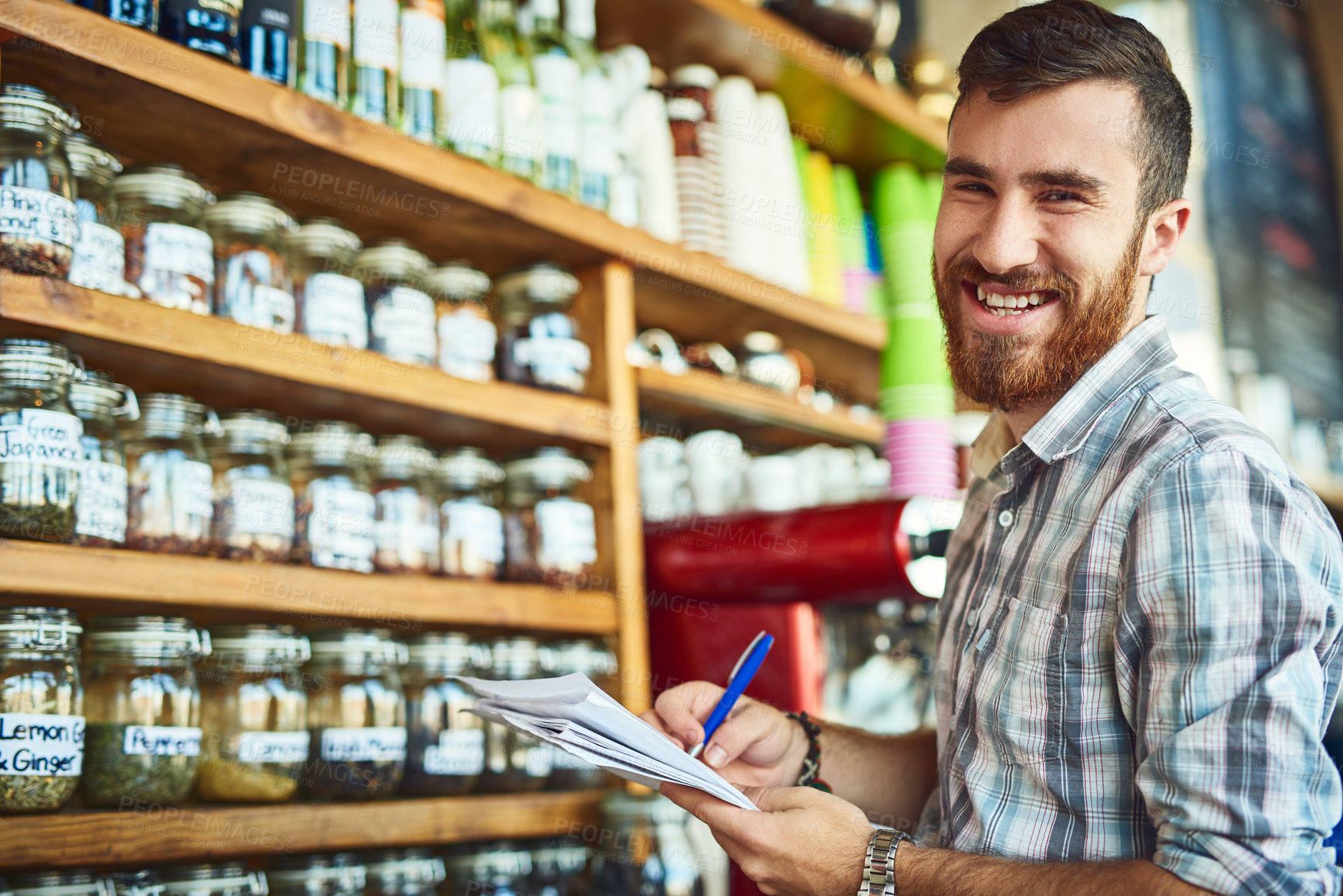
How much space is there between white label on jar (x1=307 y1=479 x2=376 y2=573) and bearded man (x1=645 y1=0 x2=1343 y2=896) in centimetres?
46

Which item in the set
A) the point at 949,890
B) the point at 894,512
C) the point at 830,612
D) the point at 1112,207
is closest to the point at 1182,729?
the point at 949,890

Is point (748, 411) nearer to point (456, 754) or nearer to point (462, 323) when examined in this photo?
point (462, 323)

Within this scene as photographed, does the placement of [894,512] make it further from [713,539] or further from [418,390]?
[418,390]

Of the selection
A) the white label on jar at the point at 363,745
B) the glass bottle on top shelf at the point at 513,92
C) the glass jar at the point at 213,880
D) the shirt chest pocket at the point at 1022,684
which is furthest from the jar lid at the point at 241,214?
the shirt chest pocket at the point at 1022,684

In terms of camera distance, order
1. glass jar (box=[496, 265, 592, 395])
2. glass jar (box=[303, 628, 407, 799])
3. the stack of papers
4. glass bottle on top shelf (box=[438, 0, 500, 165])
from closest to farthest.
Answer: the stack of papers
glass jar (box=[303, 628, 407, 799])
glass bottle on top shelf (box=[438, 0, 500, 165])
glass jar (box=[496, 265, 592, 395])

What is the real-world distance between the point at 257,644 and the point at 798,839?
0.66 metres

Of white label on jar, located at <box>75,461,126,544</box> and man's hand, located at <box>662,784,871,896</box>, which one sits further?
white label on jar, located at <box>75,461,126,544</box>

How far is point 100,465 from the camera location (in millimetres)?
1129

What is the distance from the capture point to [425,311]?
1.48 m

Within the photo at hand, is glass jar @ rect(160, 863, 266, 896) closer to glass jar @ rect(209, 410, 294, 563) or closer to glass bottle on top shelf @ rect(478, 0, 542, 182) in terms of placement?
glass jar @ rect(209, 410, 294, 563)

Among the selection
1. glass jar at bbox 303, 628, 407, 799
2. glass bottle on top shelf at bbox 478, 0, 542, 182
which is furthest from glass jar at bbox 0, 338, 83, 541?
glass bottle on top shelf at bbox 478, 0, 542, 182

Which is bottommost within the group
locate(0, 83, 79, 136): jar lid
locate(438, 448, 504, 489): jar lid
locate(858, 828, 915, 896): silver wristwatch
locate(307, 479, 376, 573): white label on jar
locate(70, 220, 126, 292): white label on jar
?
locate(858, 828, 915, 896): silver wristwatch

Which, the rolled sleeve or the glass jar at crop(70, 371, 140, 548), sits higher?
the glass jar at crop(70, 371, 140, 548)

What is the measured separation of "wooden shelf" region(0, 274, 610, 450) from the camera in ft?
3.62
